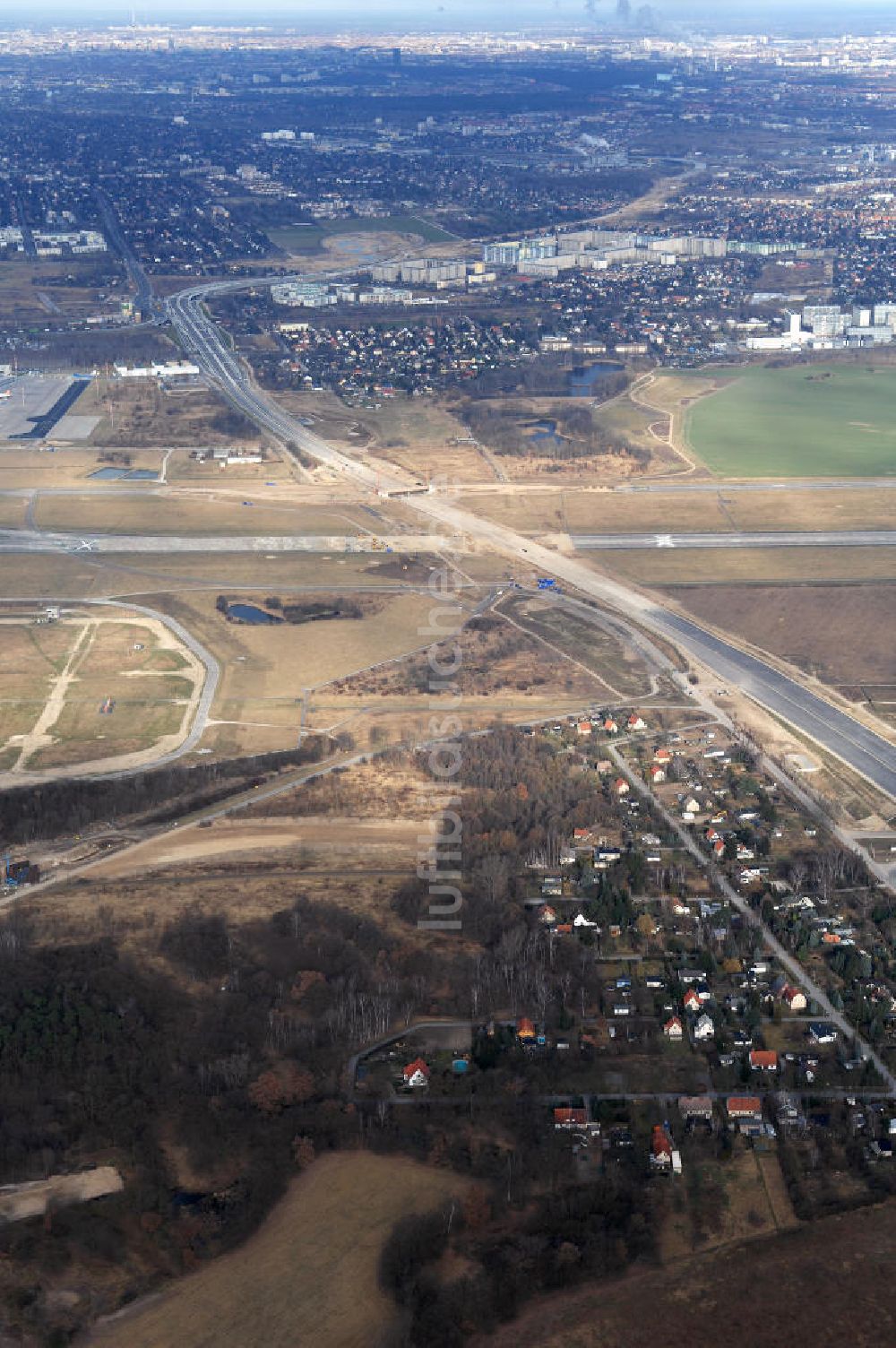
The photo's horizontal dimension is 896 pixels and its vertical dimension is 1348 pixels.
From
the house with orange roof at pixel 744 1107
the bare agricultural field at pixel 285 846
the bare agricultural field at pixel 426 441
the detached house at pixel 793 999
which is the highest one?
the detached house at pixel 793 999

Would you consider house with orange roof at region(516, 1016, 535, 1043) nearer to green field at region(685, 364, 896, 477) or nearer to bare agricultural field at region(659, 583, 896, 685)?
bare agricultural field at region(659, 583, 896, 685)

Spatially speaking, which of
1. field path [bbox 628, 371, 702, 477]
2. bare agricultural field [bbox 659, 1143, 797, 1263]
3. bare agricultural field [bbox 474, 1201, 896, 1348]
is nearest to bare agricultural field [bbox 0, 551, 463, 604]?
field path [bbox 628, 371, 702, 477]

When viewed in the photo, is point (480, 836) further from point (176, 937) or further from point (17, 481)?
point (17, 481)

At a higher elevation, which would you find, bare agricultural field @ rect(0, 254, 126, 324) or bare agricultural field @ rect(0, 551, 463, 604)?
bare agricultural field @ rect(0, 254, 126, 324)

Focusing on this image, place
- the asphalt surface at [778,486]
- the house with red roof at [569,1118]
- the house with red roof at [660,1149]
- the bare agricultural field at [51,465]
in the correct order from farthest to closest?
1. the asphalt surface at [778,486]
2. the bare agricultural field at [51,465]
3. the house with red roof at [569,1118]
4. the house with red roof at [660,1149]

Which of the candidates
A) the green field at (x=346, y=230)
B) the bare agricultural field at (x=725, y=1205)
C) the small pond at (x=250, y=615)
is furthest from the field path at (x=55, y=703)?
the green field at (x=346, y=230)

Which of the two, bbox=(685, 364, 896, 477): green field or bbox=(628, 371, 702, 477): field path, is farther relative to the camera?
bbox=(628, 371, 702, 477): field path

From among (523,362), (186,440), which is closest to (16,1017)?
(186,440)

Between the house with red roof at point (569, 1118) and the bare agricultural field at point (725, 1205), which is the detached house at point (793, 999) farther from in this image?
the house with red roof at point (569, 1118)
